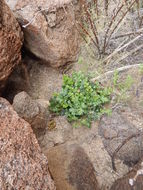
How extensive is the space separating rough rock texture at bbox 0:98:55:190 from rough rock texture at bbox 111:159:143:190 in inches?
28.6

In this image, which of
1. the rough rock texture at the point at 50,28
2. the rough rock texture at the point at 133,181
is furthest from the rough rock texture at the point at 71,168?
the rough rock texture at the point at 50,28

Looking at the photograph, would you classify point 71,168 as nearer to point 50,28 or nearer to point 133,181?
point 133,181

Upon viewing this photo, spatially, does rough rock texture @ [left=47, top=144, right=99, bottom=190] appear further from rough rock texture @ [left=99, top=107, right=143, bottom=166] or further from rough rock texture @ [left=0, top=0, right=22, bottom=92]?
rough rock texture @ [left=0, top=0, right=22, bottom=92]

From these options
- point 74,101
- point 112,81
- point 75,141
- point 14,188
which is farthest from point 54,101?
point 14,188

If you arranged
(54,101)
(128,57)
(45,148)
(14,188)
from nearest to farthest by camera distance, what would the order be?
(14,188) < (45,148) < (54,101) < (128,57)

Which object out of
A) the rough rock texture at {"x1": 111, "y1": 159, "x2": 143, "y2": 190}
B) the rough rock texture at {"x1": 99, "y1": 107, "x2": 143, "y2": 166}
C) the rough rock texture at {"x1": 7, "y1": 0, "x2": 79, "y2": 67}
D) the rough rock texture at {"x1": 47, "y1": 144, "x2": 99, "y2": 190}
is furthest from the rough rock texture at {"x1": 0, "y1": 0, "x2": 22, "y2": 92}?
the rough rock texture at {"x1": 111, "y1": 159, "x2": 143, "y2": 190}

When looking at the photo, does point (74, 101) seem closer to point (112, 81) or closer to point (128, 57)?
point (112, 81)

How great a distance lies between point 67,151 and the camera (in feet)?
Result: 9.30

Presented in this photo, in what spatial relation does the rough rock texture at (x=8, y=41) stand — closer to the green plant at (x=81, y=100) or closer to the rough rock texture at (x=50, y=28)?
the rough rock texture at (x=50, y=28)

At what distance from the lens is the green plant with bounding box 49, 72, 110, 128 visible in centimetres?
Result: 314

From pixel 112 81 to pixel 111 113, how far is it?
0.49m

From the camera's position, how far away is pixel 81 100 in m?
3.18

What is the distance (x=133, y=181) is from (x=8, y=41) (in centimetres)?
192

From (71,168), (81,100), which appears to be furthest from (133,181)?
(81,100)
